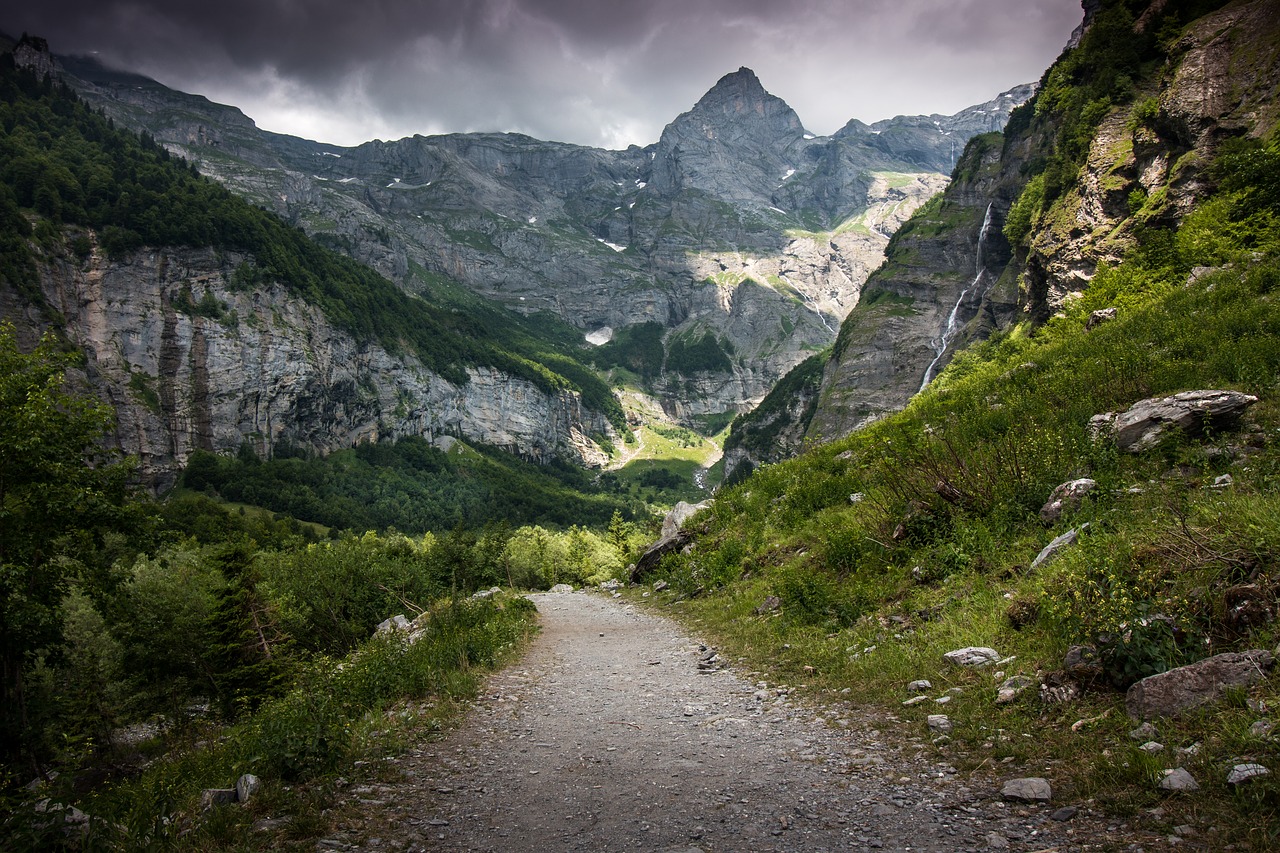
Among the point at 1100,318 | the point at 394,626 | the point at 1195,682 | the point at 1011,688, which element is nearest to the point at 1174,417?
the point at 1011,688

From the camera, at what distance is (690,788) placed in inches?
238

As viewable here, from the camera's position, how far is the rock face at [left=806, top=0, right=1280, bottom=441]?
92.1ft

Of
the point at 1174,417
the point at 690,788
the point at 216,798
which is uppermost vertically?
the point at 1174,417

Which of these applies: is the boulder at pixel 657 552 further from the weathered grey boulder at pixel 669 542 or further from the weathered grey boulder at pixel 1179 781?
the weathered grey boulder at pixel 1179 781

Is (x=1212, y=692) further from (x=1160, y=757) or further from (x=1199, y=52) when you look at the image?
(x=1199, y=52)

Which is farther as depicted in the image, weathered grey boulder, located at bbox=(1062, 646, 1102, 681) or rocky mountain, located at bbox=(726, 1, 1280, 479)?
rocky mountain, located at bbox=(726, 1, 1280, 479)

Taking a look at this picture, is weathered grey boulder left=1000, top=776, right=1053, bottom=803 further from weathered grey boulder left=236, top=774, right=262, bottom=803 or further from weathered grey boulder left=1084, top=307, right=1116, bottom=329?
weathered grey boulder left=1084, top=307, right=1116, bottom=329

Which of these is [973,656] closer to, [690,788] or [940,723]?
[940,723]

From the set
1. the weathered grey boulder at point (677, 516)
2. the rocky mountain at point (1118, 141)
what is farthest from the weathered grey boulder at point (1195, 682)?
the weathered grey boulder at point (677, 516)

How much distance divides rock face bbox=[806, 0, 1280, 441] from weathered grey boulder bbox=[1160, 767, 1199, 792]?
1789cm

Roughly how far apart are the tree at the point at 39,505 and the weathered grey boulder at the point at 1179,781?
64.5 ft

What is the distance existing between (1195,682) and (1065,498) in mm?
4984

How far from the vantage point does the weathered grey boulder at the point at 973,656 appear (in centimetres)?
692

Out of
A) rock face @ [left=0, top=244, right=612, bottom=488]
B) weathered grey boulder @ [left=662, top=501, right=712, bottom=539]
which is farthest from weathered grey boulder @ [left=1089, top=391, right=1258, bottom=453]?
rock face @ [left=0, top=244, right=612, bottom=488]
